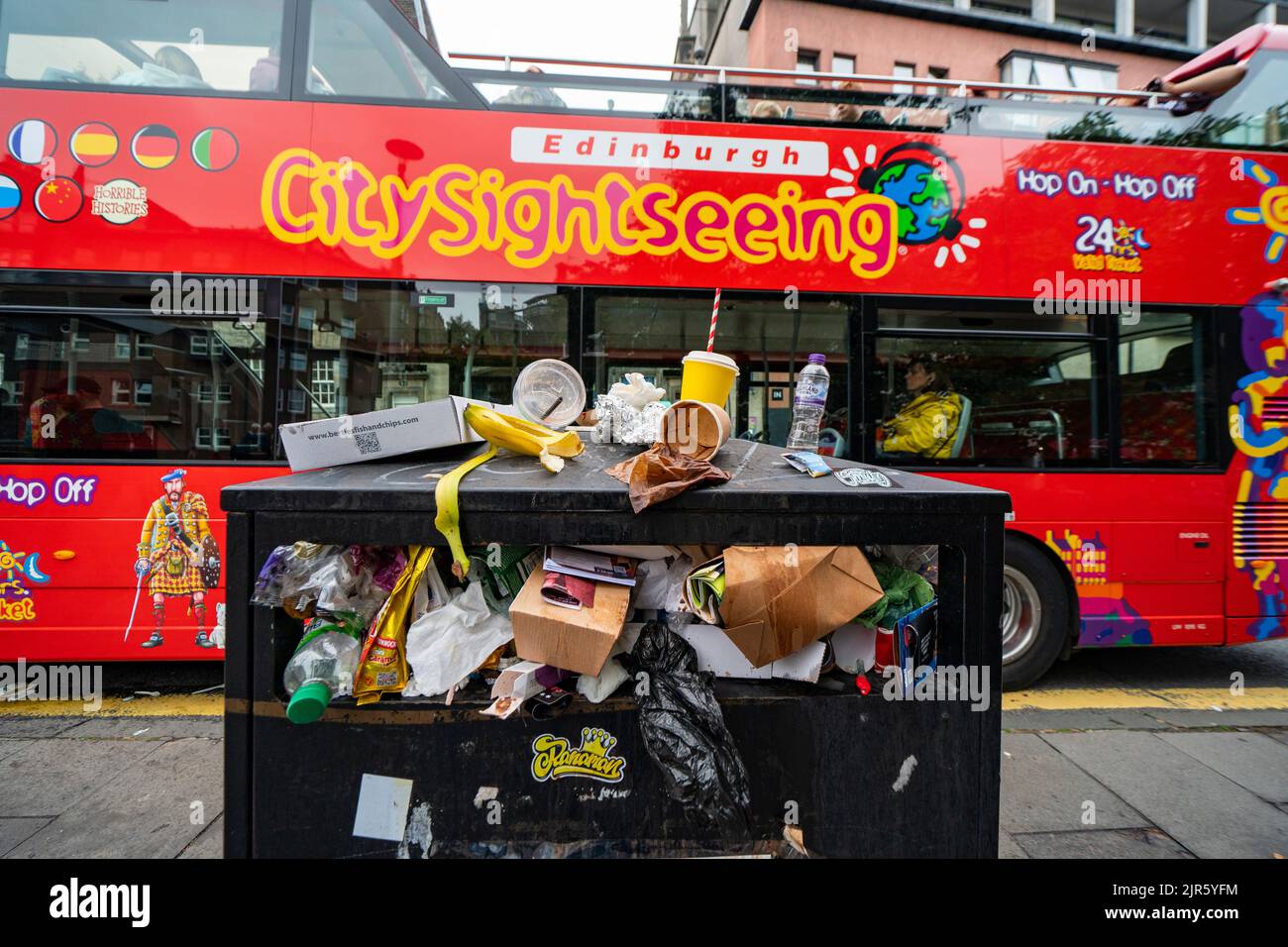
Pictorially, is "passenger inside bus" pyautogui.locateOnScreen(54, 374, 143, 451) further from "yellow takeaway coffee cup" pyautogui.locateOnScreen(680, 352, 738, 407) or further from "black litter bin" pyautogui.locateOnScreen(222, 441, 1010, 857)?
"yellow takeaway coffee cup" pyautogui.locateOnScreen(680, 352, 738, 407)

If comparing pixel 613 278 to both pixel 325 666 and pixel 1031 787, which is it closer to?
pixel 325 666

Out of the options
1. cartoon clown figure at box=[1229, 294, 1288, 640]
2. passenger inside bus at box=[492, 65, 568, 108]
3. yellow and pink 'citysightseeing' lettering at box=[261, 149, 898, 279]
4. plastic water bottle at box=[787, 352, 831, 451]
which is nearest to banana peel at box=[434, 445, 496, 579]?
plastic water bottle at box=[787, 352, 831, 451]

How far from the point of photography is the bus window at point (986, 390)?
4059 millimetres

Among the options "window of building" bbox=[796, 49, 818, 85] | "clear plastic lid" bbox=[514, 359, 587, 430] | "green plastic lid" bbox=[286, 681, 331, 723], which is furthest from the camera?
"window of building" bbox=[796, 49, 818, 85]

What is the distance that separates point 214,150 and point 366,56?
107 cm

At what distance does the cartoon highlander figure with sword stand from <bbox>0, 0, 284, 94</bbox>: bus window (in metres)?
2.39

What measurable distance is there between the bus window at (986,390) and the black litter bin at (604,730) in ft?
9.69

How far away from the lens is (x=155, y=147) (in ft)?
11.9

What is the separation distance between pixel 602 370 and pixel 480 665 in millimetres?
2808

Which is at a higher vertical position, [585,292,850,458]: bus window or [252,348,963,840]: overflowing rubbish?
[585,292,850,458]: bus window

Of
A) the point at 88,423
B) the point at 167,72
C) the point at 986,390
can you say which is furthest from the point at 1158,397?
the point at 88,423

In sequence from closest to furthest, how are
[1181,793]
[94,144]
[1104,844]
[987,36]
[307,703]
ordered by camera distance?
[307,703]
[1104,844]
[1181,793]
[94,144]
[987,36]

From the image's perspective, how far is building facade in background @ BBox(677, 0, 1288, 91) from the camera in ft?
48.2
